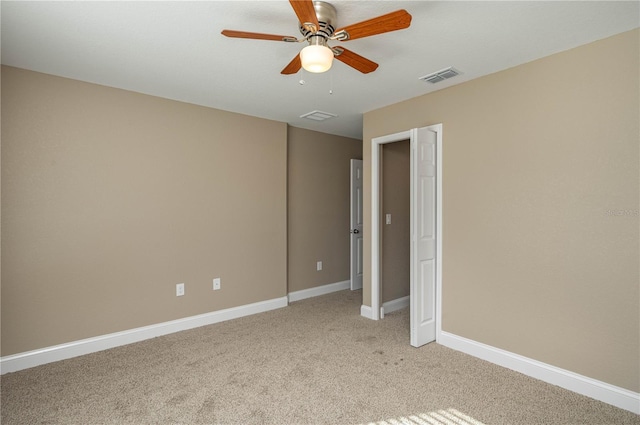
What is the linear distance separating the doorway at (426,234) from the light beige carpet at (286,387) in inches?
10.0


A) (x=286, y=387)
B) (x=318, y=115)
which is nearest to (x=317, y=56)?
(x=286, y=387)

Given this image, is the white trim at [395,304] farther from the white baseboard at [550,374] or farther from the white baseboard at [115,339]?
the white baseboard at [115,339]

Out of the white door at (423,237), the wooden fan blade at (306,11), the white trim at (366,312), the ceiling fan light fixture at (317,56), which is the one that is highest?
the wooden fan blade at (306,11)

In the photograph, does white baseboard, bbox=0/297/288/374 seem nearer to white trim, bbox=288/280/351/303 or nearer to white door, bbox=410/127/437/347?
white trim, bbox=288/280/351/303

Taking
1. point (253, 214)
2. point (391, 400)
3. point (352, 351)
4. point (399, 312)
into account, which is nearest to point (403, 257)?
point (399, 312)

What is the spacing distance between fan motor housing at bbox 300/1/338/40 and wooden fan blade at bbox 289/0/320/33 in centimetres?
14

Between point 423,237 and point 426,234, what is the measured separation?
58 mm

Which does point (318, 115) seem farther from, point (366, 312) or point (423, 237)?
point (366, 312)

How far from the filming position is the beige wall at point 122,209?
2736 mm

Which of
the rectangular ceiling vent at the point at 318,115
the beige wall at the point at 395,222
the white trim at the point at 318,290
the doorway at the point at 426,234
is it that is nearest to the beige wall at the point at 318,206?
the white trim at the point at 318,290

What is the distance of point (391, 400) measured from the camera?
228cm

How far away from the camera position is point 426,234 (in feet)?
10.5

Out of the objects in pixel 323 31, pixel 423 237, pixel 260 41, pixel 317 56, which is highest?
pixel 260 41

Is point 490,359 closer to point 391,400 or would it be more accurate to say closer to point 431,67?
point 391,400
